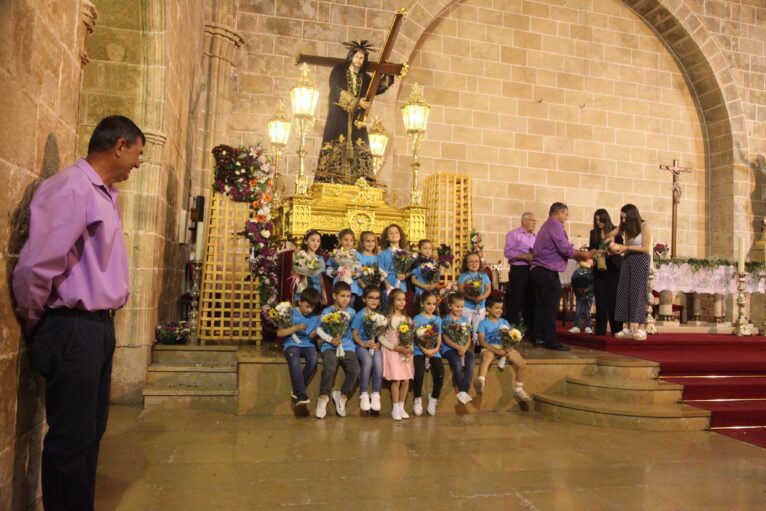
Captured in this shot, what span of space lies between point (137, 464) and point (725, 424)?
5002mm

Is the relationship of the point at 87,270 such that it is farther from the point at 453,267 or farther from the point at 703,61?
the point at 703,61

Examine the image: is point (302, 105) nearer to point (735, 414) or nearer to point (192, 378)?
point (192, 378)

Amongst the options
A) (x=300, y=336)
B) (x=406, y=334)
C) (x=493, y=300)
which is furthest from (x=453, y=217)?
(x=300, y=336)

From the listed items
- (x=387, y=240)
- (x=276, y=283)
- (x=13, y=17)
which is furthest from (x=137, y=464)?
(x=387, y=240)

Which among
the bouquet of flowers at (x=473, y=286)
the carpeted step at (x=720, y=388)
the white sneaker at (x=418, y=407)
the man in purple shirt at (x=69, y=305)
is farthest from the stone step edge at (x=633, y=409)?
the man in purple shirt at (x=69, y=305)

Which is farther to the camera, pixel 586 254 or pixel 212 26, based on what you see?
pixel 212 26

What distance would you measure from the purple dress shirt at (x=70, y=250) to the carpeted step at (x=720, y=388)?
215 inches

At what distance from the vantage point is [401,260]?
663cm

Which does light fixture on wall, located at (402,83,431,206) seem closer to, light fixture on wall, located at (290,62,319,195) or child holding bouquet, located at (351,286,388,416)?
light fixture on wall, located at (290,62,319,195)

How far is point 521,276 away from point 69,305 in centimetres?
607

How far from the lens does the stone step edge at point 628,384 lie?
5804 mm

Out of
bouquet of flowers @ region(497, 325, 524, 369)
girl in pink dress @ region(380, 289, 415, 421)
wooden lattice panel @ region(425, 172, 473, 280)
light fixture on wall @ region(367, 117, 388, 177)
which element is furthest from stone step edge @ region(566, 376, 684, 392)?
light fixture on wall @ region(367, 117, 388, 177)

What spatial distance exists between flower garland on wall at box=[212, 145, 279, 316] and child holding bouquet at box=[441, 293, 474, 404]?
222cm

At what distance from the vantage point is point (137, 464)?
398 centimetres
